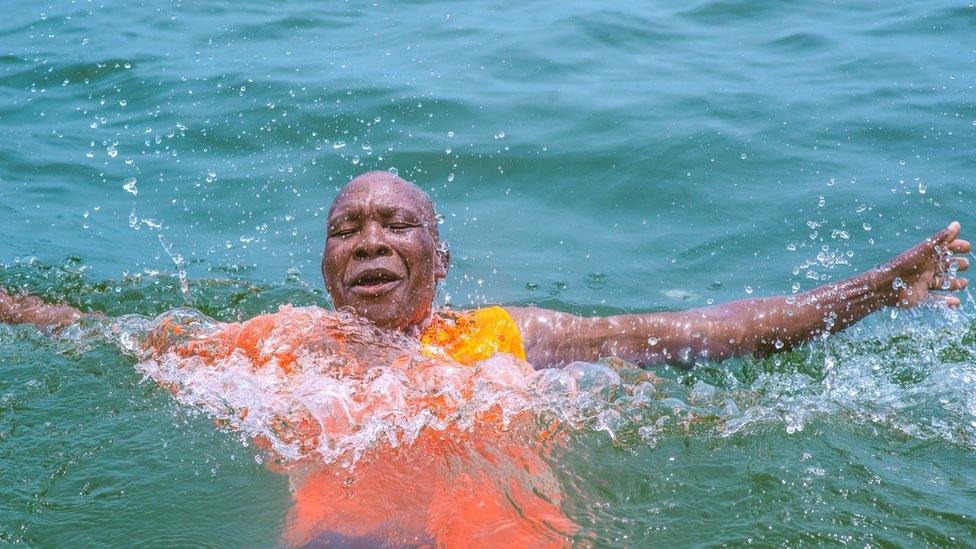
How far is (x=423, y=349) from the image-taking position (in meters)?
4.89

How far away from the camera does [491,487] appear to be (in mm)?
4027

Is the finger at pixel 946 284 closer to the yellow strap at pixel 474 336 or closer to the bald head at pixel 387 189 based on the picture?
the yellow strap at pixel 474 336

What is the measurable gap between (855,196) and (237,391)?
4.24 m

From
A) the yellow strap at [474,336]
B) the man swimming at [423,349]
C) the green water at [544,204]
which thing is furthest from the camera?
the yellow strap at [474,336]

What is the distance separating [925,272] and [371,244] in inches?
97.6

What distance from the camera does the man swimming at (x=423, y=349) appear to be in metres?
3.91

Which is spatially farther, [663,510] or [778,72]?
[778,72]

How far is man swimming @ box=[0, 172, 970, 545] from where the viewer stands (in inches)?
154

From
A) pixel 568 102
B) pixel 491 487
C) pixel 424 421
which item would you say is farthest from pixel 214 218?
pixel 491 487

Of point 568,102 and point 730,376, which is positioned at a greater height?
point 568,102

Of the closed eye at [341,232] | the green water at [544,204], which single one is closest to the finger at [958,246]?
the green water at [544,204]

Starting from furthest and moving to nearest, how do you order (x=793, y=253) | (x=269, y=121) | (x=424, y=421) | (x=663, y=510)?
1. (x=269, y=121)
2. (x=793, y=253)
3. (x=424, y=421)
4. (x=663, y=510)

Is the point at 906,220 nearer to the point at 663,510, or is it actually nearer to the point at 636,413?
the point at 636,413

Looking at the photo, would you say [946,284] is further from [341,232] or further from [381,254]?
[341,232]
